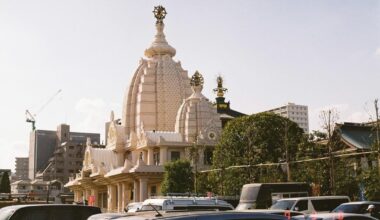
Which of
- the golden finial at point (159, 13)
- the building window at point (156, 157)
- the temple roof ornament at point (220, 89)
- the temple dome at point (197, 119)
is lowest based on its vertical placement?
the building window at point (156, 157)

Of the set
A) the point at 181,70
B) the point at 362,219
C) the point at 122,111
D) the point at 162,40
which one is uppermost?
the point at 162,40

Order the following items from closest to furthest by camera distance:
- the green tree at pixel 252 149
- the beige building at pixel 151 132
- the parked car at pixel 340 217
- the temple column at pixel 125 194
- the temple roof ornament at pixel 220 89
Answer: the parked car at pixel 340 217, the green tree at pixel 252 149, the beige building at pixel 151 132, the temple column at pixel 125 194, the temple roof ornament at pixel 220 89

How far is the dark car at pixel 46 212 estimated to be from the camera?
13.9 metres

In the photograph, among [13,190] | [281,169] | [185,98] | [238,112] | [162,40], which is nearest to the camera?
[281,169]

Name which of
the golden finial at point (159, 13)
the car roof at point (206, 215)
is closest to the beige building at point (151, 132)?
the golden finial at point (159, 13)

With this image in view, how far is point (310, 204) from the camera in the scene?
26.7m

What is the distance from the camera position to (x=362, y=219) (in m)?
14.3

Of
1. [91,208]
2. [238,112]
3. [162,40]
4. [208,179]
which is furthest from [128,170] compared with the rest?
[238,112]

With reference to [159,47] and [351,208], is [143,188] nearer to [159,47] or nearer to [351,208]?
[159,47]

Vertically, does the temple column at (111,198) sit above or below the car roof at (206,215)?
below

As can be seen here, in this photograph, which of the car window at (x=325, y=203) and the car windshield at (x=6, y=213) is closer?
the car windshield at (x=6, y=213)

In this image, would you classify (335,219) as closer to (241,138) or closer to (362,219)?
(362,219)

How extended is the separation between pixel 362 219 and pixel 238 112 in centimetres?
11503

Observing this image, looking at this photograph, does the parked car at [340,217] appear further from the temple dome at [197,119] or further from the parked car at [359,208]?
the temple dome at [197,119]
